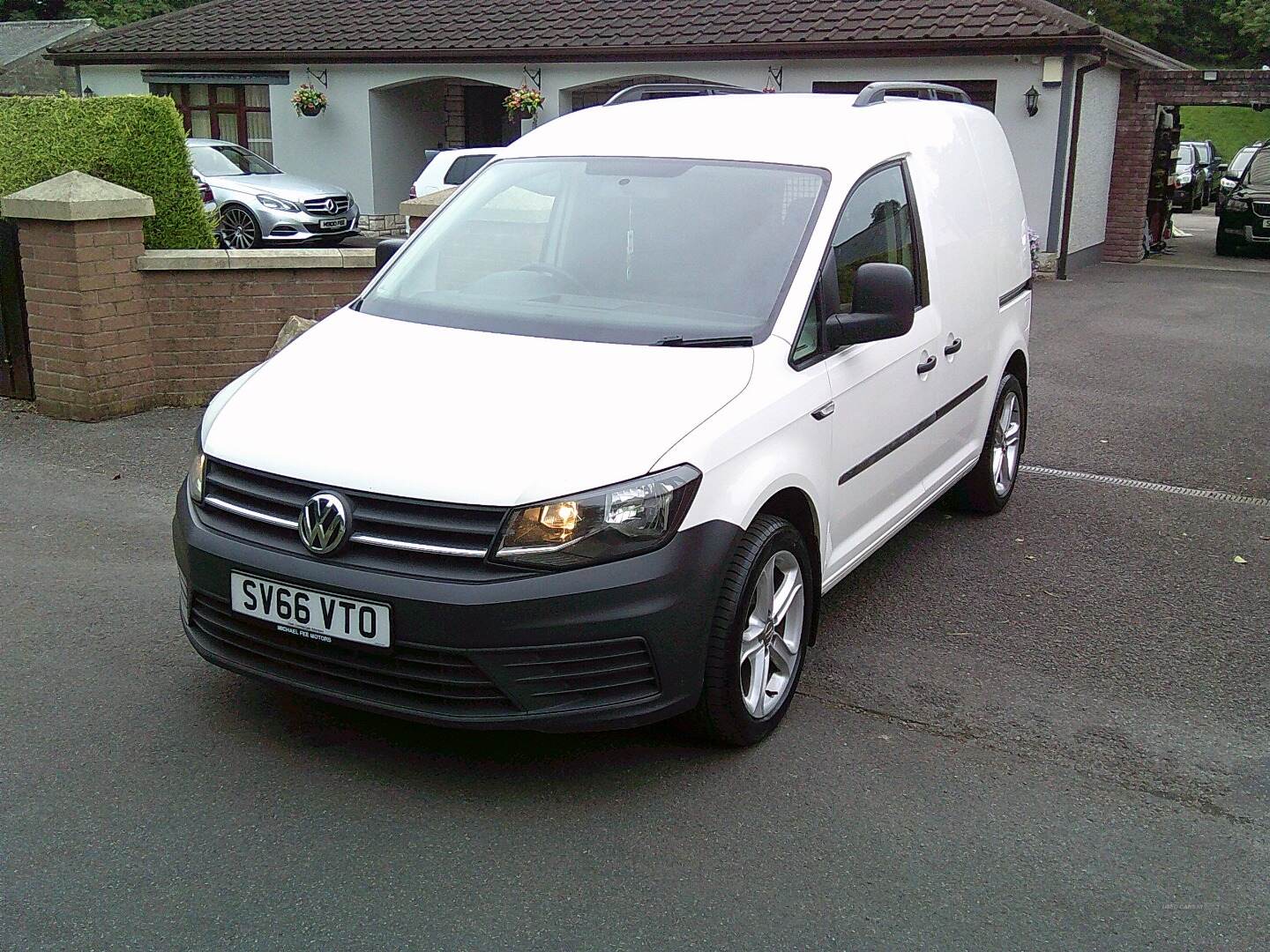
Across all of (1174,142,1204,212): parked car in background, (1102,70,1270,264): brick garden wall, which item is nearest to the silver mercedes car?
(1102,70,1270,264): brick garden wall

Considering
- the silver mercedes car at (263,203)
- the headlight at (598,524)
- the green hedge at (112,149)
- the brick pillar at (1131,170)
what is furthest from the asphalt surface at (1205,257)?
the headlight at (598,524)

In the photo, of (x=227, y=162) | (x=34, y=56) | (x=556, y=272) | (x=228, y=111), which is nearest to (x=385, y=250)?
(x=556, y=272)

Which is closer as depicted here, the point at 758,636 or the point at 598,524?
the point at 598,524

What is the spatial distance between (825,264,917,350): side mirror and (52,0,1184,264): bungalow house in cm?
1434

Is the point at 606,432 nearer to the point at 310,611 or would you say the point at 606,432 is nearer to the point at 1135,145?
the point at 310,611

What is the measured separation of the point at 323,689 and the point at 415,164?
22.4m

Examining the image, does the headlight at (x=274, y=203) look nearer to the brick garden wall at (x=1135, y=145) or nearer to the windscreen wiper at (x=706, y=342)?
the brick garden wall at (x=1135, y=145)

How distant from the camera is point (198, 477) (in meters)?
4.14

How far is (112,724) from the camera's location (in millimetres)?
4316

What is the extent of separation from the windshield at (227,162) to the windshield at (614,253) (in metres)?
15.6

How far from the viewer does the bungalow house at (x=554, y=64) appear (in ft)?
59.4

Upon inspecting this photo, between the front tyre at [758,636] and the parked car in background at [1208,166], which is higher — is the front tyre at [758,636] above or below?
above

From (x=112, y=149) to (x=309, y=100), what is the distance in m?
14.9

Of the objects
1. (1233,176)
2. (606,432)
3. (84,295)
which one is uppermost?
(606,432)
